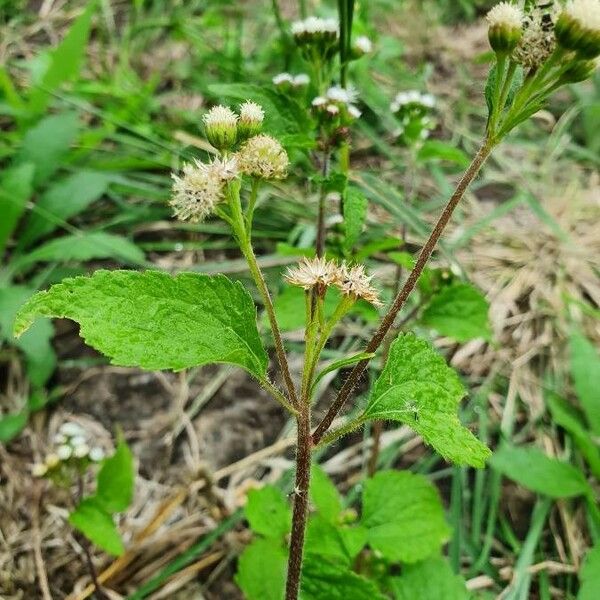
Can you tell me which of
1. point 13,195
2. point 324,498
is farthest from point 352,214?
point 13,195

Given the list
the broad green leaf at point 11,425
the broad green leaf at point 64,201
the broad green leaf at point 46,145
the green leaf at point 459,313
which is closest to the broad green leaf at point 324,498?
the green leaf at point 459,313

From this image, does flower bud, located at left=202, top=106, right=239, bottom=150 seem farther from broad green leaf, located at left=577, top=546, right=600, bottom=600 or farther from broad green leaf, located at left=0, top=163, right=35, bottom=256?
broad green leaf, located at left=0, top=163, right=35, bottom=256

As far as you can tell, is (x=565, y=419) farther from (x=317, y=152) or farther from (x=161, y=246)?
(x=161, y=246)

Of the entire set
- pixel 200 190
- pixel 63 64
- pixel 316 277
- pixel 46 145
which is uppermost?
pixel 63 64

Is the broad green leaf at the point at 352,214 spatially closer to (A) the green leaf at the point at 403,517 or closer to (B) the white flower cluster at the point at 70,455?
(A) the green leaf at the point at 403,517

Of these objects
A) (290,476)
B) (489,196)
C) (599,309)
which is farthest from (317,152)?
(489,196)

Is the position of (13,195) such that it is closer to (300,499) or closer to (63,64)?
(63,64)
